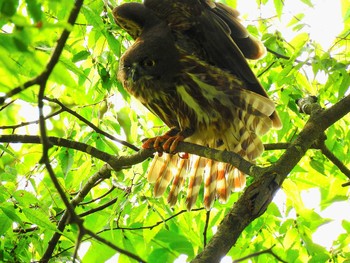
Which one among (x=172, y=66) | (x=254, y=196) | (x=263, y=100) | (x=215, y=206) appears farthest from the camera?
(x=215, y=206)

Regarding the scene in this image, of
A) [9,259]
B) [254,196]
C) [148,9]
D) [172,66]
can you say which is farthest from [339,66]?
[9,259]

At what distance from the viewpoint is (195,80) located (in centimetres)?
412

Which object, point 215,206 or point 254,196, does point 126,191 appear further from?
point 254,196

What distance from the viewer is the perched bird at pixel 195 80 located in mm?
4094

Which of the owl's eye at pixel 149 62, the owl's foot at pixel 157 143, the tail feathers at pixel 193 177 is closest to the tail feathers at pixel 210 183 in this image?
the tail feathers at pixel 193 177

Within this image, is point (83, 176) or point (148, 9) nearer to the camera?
point (83, 176)

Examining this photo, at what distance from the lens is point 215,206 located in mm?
4469

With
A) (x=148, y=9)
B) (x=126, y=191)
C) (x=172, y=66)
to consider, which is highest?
(x=148, y=9)

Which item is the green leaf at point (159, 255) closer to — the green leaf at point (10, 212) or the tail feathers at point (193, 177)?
the tail feathers at point (193, 177)

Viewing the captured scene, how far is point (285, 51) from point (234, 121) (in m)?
0.58

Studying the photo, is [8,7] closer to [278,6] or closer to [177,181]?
[278,6]

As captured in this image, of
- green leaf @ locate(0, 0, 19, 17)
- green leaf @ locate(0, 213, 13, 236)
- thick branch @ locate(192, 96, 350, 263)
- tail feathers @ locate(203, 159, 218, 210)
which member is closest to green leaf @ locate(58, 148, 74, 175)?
green leaf @ locate(0, 213, 13, 236)

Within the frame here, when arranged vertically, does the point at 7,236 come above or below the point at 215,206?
below

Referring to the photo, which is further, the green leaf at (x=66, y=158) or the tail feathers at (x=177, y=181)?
the tail feathers at (x=177, y=181)
